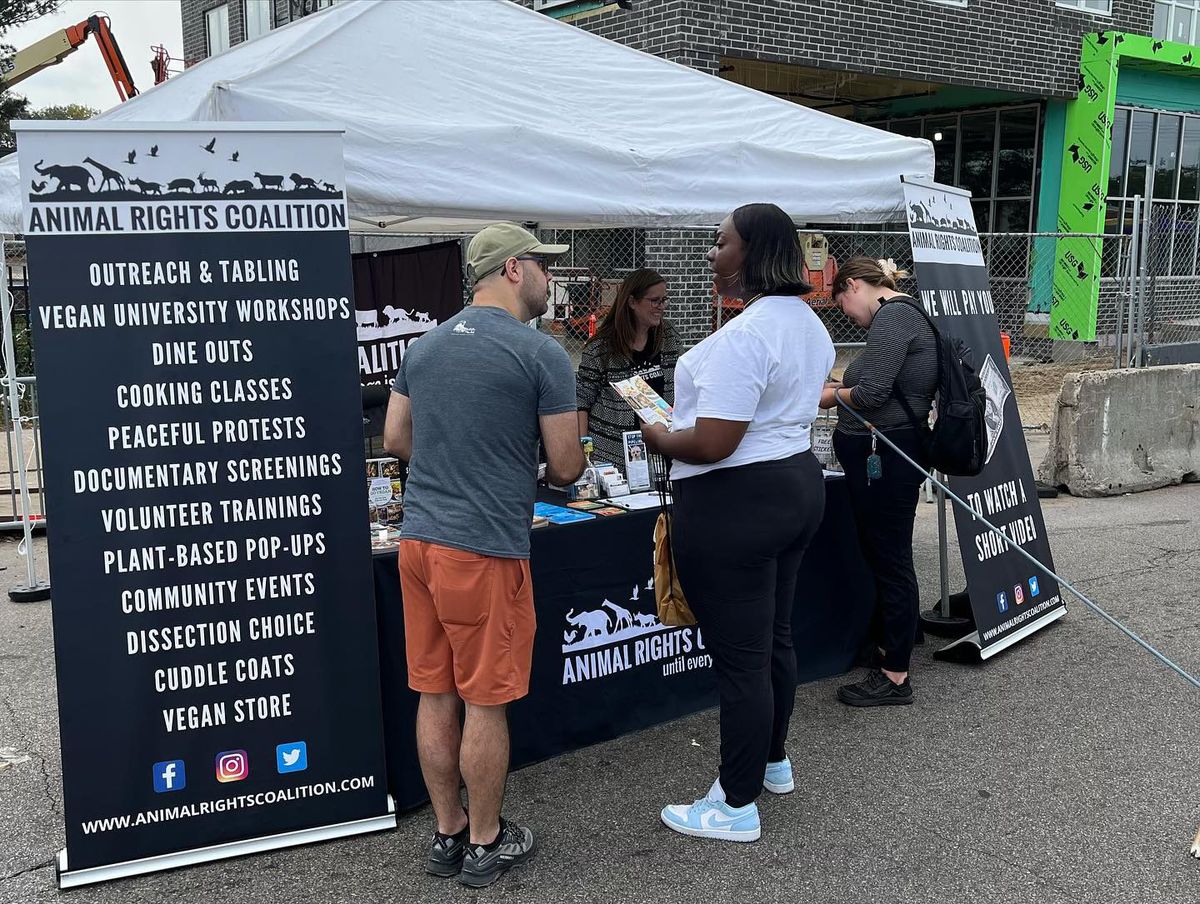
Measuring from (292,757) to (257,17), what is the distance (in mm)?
20243

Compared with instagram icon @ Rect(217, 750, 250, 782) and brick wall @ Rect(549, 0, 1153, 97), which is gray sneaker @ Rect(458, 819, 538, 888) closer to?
instagram icon @ Rect(217, 750, 250, 782)

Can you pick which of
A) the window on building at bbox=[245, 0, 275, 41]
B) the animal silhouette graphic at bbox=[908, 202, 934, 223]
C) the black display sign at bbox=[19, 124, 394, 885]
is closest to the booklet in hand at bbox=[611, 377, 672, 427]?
the black display sign at bbox=[19, 124, 394, 885]

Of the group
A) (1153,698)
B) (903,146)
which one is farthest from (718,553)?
(903,146)

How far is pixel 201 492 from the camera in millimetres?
3160

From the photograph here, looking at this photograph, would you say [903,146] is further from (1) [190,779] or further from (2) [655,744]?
(1) [190,779]

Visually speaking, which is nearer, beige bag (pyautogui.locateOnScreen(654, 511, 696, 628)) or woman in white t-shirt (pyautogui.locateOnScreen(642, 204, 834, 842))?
woman in white t-shirt (pyautogui.locateOnScreen(642, 204, 834, 842))

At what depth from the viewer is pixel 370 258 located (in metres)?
5.75

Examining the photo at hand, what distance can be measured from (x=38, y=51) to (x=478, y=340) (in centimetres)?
1308

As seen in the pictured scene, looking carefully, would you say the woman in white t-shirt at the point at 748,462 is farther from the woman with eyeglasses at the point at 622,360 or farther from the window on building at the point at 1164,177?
the window on building at the point at 1164,177

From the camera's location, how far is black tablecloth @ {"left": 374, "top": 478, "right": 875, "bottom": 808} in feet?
11.5

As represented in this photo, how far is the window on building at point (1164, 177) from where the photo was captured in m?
15.9

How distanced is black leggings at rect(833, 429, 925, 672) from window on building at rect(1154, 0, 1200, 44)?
1642cm

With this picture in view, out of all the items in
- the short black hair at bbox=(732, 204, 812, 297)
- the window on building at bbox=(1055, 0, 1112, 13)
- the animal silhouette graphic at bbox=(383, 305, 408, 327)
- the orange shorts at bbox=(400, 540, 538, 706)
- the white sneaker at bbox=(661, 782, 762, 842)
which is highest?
the window on building at bbox=(1055, 0, 1112, 13)

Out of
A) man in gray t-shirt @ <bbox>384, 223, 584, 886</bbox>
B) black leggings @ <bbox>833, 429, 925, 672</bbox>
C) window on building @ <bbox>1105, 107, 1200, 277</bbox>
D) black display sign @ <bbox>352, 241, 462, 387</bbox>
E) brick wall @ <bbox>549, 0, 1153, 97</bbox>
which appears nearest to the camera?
man in gray t-shirt @ <bbox>384, 223, 584, 886</bbox>
